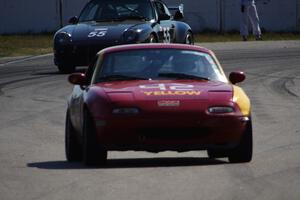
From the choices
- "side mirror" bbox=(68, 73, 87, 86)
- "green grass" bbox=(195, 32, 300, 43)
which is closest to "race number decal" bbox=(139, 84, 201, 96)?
"side mirror" bbox=(68, 73, 87, 86)

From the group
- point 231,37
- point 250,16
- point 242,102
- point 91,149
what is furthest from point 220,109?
point 231,37

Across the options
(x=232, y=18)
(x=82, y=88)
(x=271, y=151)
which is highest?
(x=82, y=88)

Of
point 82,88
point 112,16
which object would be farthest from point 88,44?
point 82,88

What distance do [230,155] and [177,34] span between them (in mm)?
13095

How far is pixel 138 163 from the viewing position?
1065cm

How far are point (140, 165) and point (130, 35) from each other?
10932 millimetres

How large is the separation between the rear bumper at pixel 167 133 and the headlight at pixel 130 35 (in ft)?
35.9

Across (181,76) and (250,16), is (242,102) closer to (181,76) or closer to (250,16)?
(181,76)

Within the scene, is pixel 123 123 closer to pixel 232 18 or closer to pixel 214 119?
pixel 214 119

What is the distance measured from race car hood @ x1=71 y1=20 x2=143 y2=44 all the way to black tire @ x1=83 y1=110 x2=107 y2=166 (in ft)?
35.7

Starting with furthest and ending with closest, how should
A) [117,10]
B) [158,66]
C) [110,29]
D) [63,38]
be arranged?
[117,10] < [63,38] < [110,29] < [158,66]

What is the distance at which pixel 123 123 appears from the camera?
10102 mm

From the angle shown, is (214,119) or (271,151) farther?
(271,151)

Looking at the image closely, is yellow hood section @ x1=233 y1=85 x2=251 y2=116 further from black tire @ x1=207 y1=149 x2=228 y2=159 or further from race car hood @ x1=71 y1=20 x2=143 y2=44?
race car hood @ x1=71 y1=20 x2=143 y2=44
